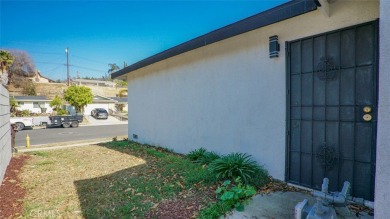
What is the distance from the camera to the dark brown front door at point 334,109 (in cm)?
321

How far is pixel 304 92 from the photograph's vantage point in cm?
395

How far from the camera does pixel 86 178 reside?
205 inches

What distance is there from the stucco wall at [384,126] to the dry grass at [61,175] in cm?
372

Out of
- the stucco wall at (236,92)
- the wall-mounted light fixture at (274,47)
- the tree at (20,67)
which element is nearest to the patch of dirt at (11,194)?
the stucco wall at (236,92)

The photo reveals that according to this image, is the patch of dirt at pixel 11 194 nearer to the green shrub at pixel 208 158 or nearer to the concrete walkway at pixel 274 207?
the concrete walkway at pixel 274 207

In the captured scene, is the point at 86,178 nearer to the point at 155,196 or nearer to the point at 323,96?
the point at 155,196

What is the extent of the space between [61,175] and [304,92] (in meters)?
5.68

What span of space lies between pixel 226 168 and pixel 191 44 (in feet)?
11.0

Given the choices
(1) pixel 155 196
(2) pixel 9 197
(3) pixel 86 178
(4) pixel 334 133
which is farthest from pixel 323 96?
(2) pixel 9 197

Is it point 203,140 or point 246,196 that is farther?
point 203,140

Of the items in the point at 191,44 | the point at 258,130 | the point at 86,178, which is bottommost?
the point at 86,178

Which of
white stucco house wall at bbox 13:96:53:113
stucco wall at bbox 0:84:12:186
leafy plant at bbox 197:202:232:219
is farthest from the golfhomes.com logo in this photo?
white stucco house wall at bbox 13:96:53:113

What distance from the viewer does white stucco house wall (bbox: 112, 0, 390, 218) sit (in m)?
3.15

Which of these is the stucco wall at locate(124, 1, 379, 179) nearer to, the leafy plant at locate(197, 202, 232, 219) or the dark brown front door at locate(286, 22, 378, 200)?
the dark brown front door at locate(286, 22, 378, 200)
